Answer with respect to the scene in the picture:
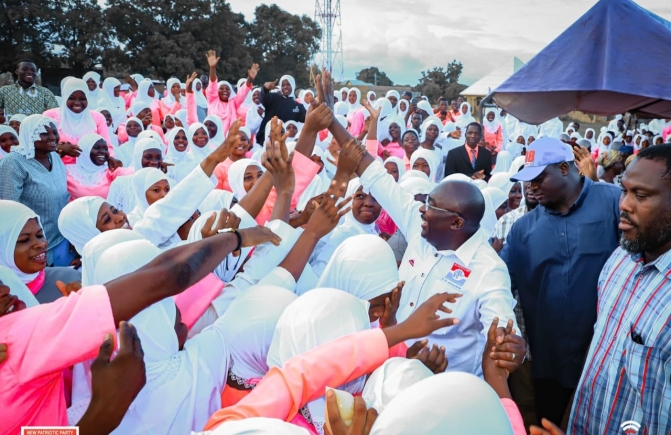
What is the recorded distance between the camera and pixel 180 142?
6.72 meters

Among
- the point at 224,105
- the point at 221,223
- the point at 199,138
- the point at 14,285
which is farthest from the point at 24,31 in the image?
the point at 14,285

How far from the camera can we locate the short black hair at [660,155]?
6.27 feet

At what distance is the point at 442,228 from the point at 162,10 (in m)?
27.0

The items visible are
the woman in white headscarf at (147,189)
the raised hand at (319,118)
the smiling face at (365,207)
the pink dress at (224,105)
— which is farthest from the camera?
the pink dress at (224,105)

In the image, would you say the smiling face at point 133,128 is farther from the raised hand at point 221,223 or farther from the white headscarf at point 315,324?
the white headscarf at point 315,324

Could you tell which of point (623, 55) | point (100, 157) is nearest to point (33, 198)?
point (100, 157)

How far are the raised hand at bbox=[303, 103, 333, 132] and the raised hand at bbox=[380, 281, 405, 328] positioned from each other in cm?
106

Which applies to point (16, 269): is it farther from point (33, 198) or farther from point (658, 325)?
point (658, 325)

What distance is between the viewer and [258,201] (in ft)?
10.1

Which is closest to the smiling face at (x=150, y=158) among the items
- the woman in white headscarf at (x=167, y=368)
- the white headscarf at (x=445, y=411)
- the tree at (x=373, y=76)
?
the woman in white headscarf at (x=167, y=368)

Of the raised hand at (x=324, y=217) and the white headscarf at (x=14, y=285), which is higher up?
the raised hand at (x=324, y=217)

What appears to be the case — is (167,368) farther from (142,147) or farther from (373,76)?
(373,76)

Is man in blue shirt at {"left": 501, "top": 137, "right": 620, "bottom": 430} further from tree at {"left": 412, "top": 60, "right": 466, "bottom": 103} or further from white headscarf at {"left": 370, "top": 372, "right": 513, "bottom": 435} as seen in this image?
tree at {"left": 412, "top": 60, "right": 466, "bottom": 103}

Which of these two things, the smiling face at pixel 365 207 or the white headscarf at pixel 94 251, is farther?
the smiling face at pixel 365 207
